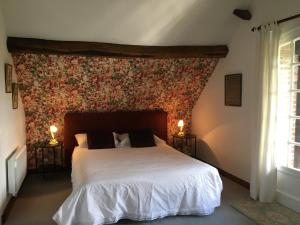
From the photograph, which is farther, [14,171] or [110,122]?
[110,122]

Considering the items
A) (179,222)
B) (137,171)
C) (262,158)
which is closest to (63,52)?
(137,171)

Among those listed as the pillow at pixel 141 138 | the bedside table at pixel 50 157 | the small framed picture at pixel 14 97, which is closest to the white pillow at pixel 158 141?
the pillow at pixel 141 138

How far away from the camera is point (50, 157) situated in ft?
16.2

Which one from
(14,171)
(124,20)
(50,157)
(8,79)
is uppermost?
(124,20)

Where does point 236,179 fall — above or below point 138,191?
below

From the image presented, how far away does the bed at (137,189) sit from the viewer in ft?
9.23

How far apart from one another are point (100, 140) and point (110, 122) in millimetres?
574

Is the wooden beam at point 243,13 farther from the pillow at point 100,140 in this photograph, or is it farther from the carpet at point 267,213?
the pillow at point 100,140

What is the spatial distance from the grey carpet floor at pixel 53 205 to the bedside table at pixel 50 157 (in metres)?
0.29

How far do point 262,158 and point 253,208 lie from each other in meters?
0.62

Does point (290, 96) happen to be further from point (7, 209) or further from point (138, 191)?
point (7, 209)

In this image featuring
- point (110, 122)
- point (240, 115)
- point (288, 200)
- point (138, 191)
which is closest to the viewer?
point (138, 191)

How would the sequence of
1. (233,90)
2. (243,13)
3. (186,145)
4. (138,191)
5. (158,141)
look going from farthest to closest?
1. (186,145)
2. (158,141)
3. (233,90)
4. (243,13)
5. (138,191)

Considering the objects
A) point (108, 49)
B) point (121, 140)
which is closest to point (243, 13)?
point (108, 49)
